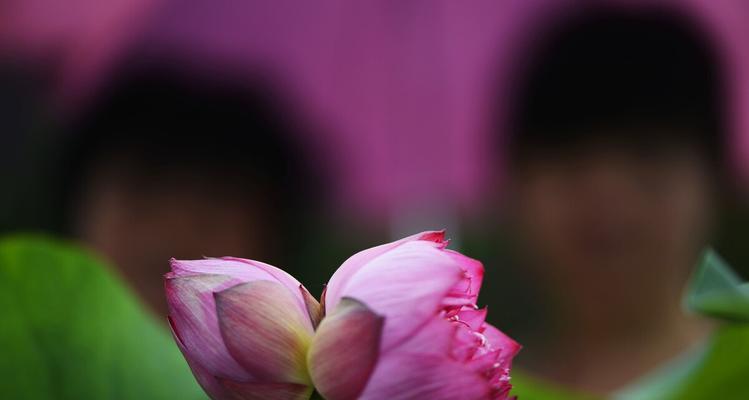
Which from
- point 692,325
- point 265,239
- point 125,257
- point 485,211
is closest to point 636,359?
point 692,325

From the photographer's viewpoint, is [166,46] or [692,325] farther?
[692,325]

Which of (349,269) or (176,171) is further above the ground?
(349,269)

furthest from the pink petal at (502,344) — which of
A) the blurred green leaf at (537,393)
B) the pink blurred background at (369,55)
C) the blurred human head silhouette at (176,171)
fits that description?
the pink blurred background at (369,55)

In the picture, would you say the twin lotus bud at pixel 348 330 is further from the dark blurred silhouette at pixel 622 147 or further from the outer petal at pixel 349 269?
the dark blurred silhouette at pixel 622 147

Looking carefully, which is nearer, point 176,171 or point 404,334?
point 404,334

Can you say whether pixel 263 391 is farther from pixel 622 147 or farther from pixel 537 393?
pixel 622 147

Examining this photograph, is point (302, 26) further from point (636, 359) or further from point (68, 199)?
point (636, 359)

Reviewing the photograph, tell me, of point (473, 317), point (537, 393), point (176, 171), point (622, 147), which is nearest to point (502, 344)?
point (473, 317)
